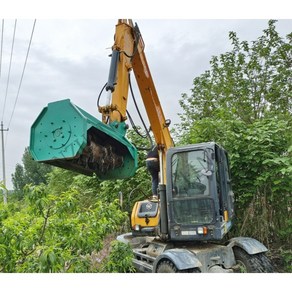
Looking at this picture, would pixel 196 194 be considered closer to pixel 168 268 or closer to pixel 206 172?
pixel 206 172

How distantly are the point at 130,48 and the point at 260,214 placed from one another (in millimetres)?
2486

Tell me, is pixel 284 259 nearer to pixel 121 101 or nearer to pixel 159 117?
pixel 159 117

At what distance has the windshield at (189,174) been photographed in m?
3.06

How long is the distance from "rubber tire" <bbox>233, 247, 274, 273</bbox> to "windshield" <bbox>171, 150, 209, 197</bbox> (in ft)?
2.57

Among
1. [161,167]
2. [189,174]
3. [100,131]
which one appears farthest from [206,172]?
[100,131]

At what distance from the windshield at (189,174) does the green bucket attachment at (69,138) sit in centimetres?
101

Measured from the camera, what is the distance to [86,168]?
2240 mm

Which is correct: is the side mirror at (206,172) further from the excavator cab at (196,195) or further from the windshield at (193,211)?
the windshield at (193,211)

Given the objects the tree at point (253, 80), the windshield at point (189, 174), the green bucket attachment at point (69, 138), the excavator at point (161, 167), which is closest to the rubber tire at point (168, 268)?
the excavator at point (161, 167)

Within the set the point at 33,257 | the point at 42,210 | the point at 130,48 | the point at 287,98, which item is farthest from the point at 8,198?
the point at 287,98

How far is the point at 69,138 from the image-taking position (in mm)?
2002

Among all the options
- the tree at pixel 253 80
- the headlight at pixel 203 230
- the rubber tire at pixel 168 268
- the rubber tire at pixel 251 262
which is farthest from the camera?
the tree at pixel 253 80

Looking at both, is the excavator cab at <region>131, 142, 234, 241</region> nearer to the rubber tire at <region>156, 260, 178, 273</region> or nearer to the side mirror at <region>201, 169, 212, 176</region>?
the side mirror at <region>201, 169, 212, 176</region>

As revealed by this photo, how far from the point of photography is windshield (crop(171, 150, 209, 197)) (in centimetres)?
306
